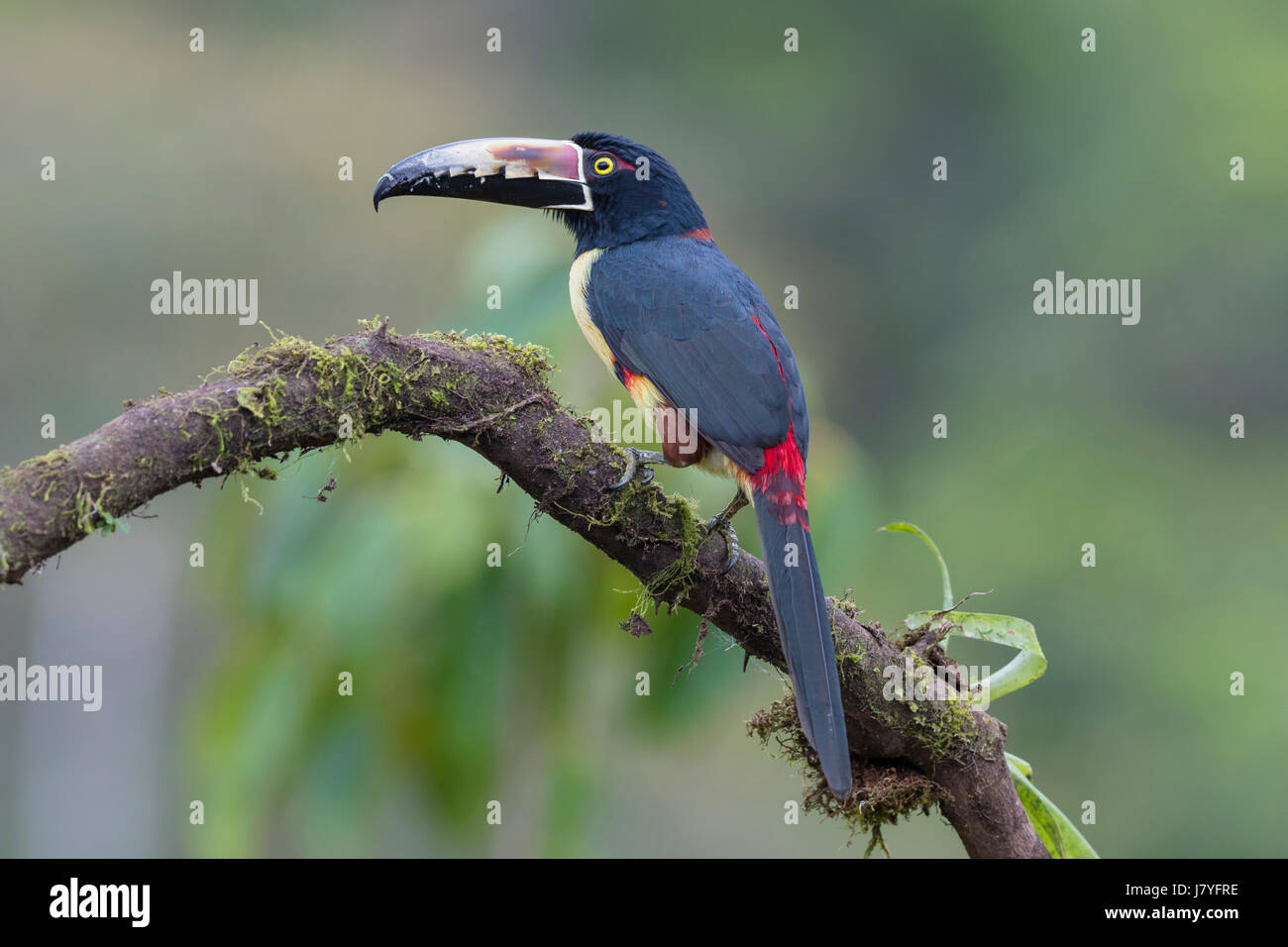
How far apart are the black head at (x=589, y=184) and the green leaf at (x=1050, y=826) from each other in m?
1.45

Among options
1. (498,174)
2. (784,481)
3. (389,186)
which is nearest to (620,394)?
(498,174)

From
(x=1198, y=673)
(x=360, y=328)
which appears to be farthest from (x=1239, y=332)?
(x=360, y=328)

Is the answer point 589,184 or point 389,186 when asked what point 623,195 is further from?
point 389,186

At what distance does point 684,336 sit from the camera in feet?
9.05

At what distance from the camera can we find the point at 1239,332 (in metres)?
9.21

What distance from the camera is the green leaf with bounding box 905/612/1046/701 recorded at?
2.49m

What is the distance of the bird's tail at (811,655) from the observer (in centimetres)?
216

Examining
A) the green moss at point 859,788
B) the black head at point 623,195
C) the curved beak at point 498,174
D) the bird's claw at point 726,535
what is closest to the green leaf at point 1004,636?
the green moss at point 859,788

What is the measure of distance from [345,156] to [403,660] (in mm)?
5713

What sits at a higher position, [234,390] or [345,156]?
[345,156]

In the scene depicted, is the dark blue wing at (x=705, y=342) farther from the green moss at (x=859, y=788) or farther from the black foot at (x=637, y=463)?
the green moss at (x=859, y=788)

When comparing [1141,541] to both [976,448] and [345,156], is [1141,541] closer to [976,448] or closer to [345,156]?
[976,448]

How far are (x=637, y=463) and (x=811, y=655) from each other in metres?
0.45

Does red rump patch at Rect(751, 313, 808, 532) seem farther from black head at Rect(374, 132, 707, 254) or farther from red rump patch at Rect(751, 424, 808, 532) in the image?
black head at Rect(374, 132, 707, 254)
